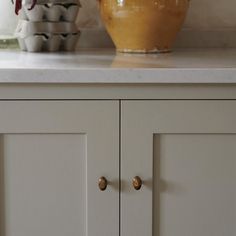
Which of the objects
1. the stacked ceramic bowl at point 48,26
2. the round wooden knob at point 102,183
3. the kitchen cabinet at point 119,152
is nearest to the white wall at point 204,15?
the stacked ceramic bowl at point 48,26

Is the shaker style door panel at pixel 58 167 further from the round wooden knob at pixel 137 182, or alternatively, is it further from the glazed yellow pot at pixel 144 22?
the glazed yellow pot at pixel 144 22

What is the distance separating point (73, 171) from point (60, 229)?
12cm

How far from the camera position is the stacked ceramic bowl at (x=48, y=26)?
1351 millimetres

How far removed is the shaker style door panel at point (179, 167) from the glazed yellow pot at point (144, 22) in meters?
0.33

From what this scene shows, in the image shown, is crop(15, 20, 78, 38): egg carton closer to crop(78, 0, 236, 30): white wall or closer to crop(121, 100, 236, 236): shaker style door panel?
crop(78, 0, 236, 30): white wall

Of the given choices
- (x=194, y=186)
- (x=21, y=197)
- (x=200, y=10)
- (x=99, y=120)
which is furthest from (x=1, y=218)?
(x=200, y=10)

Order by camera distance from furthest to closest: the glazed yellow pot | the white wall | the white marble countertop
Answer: the white wall
the glazed yellow pot
the white marble countertop

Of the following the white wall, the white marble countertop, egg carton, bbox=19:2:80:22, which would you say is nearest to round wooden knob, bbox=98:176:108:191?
the white marble countertop

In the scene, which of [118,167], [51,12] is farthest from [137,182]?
[51,12]

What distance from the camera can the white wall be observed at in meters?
1.55

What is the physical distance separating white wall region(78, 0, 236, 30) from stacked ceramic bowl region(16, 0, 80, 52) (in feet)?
0.47

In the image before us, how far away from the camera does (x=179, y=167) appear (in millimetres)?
1049

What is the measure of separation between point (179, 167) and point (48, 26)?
54 cm

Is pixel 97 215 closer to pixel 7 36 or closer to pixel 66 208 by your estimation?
pixel 66 208
